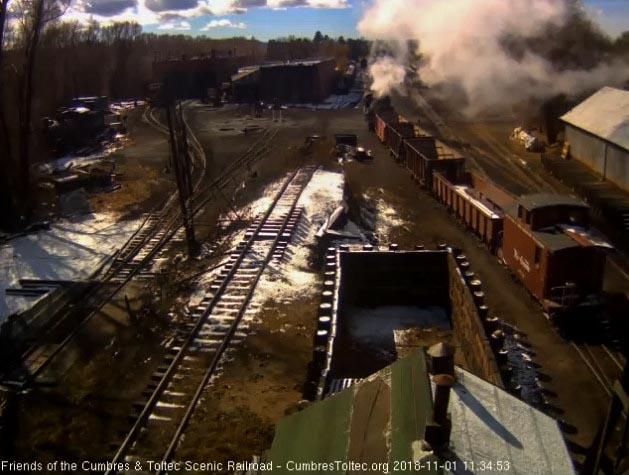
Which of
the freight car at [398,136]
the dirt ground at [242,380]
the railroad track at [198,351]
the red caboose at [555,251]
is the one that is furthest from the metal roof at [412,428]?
the freight car at [398,136]

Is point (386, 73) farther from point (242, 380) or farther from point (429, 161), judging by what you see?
point (242, 380)

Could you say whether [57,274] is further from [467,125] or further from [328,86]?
[328,86]

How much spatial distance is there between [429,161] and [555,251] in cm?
1153

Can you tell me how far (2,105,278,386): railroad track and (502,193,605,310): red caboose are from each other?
10639 mm

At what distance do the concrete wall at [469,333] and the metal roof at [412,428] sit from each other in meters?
4.19

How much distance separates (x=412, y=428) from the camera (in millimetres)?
3869

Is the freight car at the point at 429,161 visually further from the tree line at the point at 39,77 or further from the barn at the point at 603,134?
the tree line at the point at 39,77

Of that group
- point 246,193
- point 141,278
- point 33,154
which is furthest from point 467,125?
point 141,278

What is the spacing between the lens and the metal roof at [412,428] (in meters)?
3.82

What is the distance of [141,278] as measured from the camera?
16.7 m

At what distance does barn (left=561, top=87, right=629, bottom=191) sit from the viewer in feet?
75.9

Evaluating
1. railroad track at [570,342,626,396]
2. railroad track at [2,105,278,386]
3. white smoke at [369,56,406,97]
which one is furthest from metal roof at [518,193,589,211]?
white smoke at [369,56,406,97]

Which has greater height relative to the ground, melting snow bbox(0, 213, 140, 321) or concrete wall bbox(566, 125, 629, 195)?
concrete wall bbox(566, 125, 629, 195)

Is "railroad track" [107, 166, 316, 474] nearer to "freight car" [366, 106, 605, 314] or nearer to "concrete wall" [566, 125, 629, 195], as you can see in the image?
"freight car" [366, 106, 605, 314]
